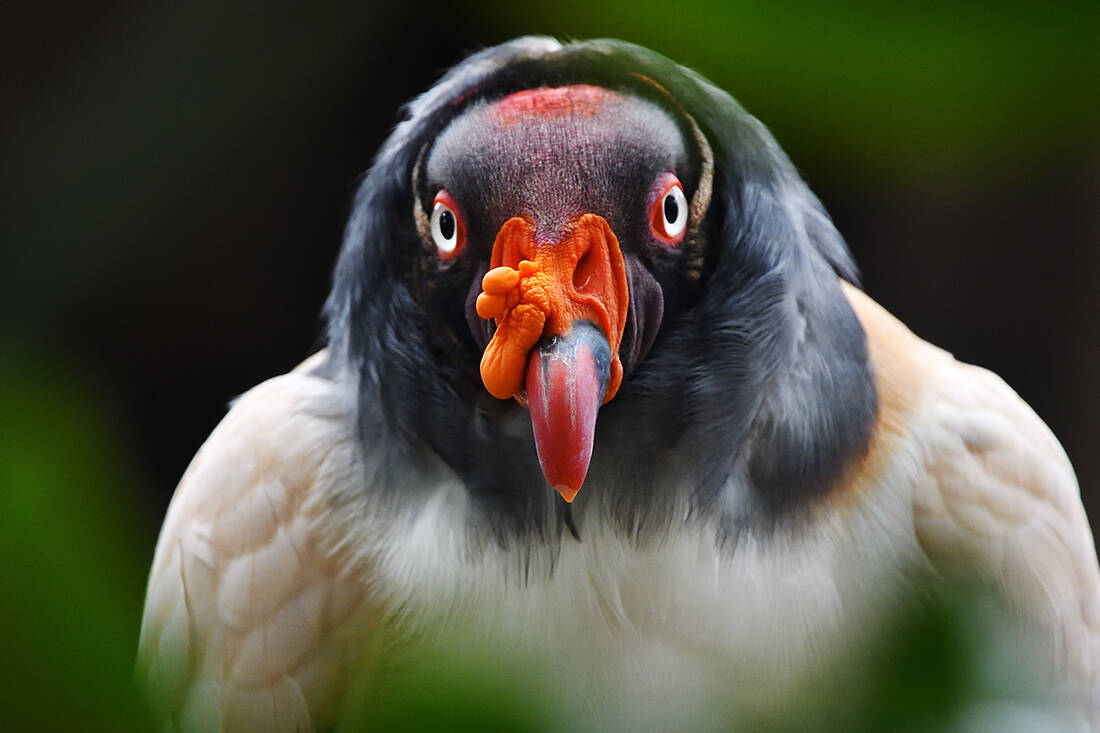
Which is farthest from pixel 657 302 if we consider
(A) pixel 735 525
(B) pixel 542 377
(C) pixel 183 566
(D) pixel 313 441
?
(C) pixel 183 566

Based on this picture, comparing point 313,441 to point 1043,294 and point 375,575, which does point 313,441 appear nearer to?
point 375,575

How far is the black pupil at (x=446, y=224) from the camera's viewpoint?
4.60 feet

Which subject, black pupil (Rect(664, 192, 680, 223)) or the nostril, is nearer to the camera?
the nostril

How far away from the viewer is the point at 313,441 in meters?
1.89

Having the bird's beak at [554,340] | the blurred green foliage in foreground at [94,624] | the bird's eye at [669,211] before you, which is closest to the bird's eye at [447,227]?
the bird's beak at [554,340]

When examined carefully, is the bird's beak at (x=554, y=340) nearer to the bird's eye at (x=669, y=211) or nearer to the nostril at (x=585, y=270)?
the nostril at (x=585, y=270)

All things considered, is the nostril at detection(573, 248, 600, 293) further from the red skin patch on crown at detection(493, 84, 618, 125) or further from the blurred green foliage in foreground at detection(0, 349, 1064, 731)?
the blurred green foliage in foreground at detection(0, 349, 1064, 731)

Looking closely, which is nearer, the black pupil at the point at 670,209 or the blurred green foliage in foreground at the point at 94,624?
the blurred green foliage in foreground at the point at 94,624

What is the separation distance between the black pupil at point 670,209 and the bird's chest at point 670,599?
46cm

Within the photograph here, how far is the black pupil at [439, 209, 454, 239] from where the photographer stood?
1403 mm

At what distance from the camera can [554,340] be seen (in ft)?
3.99

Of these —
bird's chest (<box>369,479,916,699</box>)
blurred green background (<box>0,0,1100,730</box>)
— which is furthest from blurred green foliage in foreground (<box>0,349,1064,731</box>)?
bird's chest (<box>369,479,916,699</box>)

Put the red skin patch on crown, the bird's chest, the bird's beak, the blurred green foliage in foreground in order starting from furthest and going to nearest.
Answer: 1. the bird's chest
2. the red skin patch on crown
3. the bird's beak
4. the blurred green foliage in foreground

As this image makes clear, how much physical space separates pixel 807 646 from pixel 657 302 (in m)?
0.62
